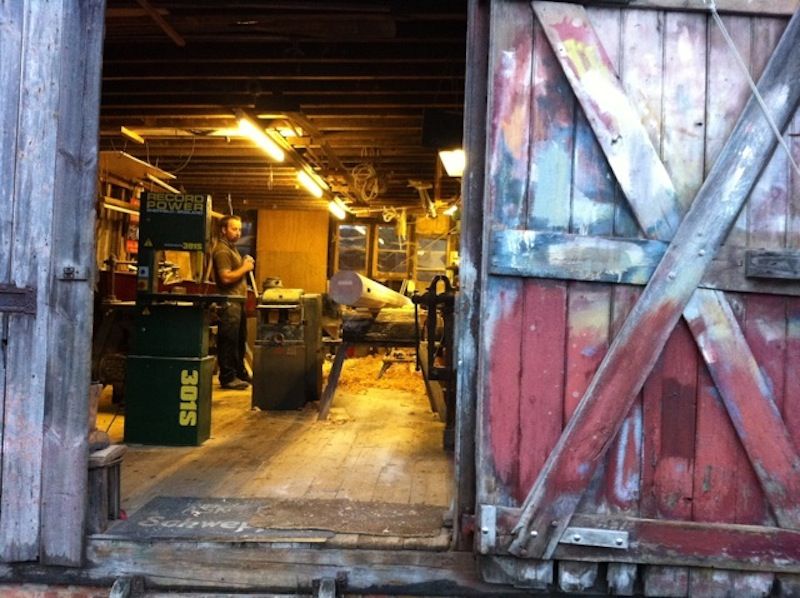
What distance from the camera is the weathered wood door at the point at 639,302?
2527 millimetres

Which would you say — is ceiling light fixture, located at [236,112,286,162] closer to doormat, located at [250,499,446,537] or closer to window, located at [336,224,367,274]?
doormat, located at [250,499,446,537]

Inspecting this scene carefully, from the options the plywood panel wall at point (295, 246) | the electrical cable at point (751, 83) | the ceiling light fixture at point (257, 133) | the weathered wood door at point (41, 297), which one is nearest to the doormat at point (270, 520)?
the weathered wood door at point (41, 297)

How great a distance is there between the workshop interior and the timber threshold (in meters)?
0.03

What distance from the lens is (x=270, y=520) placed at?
3.04m

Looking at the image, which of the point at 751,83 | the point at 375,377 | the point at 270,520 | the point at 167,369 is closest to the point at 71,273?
the point at 270,520

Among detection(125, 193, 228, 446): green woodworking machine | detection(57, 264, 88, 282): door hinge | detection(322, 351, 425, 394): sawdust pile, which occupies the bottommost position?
detection(322, 351, 425, 394): sawdust pile

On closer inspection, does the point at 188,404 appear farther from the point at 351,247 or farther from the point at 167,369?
the point at 351,247

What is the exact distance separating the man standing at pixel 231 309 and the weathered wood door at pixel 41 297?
398cm

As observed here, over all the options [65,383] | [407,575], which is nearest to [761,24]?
[407,575]

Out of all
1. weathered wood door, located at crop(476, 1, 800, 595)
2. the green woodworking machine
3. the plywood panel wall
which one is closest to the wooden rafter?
the green woodworking machine

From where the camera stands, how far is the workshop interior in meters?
4.05

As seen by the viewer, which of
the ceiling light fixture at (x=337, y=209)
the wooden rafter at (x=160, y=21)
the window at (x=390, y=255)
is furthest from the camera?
the window at (x=390, y=255)

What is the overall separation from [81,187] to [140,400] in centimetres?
243

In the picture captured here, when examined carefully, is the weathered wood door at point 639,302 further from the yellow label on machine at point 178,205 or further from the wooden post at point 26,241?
the yellow label on machine at point 178,205
